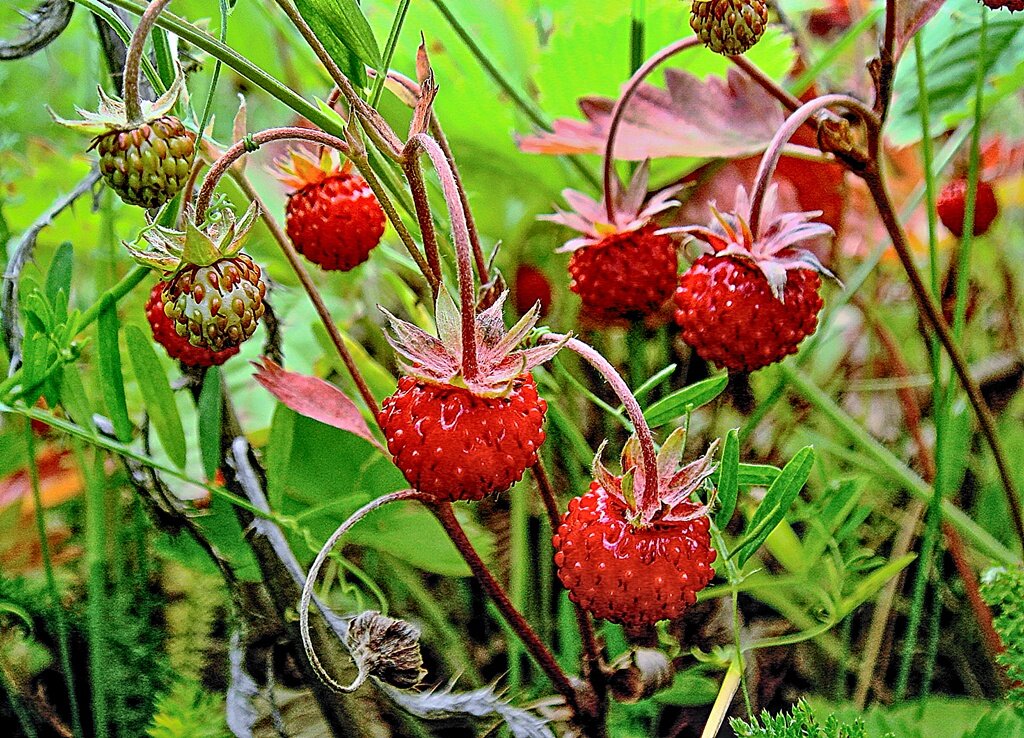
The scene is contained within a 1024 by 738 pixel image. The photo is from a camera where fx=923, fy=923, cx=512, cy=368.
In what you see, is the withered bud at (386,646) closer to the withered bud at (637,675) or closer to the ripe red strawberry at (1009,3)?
the withered bud at (637,675)

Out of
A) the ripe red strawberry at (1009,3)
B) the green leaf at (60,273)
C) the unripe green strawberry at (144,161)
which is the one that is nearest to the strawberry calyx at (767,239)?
the ripe red strawberry at (1009,3)

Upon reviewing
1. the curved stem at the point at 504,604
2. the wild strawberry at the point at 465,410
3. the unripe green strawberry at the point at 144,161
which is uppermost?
the unripe green strawberry at the point at 144,161

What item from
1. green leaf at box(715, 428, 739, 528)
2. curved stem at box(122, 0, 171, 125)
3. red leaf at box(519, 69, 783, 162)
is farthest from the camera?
red leaf at box(519, 69, 783, 162)

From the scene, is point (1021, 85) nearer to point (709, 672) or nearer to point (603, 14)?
point (603, 14)

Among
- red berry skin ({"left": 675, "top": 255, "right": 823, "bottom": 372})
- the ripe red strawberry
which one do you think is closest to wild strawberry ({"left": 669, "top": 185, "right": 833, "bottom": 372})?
red berry skin ({"left": 675, "top": 255, "right": 823, "bottom": 372})

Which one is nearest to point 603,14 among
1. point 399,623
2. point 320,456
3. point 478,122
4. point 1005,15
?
point 478,122

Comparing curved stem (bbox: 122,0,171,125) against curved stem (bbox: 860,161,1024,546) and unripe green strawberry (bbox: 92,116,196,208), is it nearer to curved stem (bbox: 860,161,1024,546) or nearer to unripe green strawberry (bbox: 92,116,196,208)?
unripe green strawberry (bbox: 92,116,196,208)
